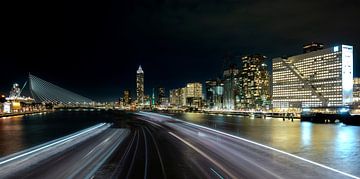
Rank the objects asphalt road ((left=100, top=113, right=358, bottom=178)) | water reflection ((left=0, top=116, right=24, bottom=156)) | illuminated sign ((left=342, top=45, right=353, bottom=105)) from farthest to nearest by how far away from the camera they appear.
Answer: illuminated sign ((left=342, top=45, right=353, bottom=105)), water reflection ((left=0, top=116, right=24, bottom=156)), asphalt road ((left=100, top=113, right=358, bottom=178))

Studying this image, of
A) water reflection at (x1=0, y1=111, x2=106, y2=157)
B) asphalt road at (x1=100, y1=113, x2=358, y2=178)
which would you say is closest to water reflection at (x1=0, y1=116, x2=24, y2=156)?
water reflection at (x1=0, y1=111, x2=106, y2=157)

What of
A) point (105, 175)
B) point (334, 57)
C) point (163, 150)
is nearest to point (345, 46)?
point (334, 57)

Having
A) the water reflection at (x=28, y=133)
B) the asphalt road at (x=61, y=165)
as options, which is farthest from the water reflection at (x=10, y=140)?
the asphalt road at (x=61, y=165)

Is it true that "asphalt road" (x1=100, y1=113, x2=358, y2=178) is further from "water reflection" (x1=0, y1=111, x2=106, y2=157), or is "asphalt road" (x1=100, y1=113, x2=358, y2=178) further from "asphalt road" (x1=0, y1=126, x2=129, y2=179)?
"water reflection" (x1=0, y1=111, x2=106, y2=157)

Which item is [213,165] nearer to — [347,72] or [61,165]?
[61,165]

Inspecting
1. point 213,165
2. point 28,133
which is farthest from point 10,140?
point 213,165

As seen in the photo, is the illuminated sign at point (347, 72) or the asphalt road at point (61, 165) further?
the illuminated sign at point (347, 72)

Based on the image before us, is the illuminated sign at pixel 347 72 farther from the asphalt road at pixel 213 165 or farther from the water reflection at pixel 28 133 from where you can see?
the asphalt road at pixel 213 165

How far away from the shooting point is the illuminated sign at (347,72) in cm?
18400

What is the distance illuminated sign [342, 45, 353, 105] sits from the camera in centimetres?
18400

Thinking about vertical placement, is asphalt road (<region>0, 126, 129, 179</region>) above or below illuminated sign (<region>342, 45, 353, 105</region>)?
below

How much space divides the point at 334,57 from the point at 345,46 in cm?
800

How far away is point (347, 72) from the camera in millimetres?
188875

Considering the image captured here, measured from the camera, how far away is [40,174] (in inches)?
848
